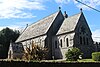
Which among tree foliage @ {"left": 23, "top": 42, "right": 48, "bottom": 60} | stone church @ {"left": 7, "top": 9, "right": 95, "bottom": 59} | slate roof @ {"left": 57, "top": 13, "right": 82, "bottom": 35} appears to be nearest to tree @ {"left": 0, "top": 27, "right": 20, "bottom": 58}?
stone church @ {"left": 7, "top": 9, "right": 95, "bottom": 59}

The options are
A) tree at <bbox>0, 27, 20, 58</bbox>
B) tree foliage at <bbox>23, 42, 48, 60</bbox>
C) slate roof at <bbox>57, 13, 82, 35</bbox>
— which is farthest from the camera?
tree at <bbox>0, 27, 20, 58</bbox>

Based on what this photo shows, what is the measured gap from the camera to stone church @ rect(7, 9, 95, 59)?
55.5 metres

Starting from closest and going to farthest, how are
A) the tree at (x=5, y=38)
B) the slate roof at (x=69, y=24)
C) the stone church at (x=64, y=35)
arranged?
the stone church at (x=64, y=35), the slate roof at (x=69, y=24), the tree at (x=5, y=38)

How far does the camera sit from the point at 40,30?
6625 cm

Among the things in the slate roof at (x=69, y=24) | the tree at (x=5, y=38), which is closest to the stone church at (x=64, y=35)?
the slate roof at (x=69, y=24)

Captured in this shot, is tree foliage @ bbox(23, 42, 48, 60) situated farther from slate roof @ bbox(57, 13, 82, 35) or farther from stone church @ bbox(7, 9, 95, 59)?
slate roof @ bbox(57, 13, 82, 35)

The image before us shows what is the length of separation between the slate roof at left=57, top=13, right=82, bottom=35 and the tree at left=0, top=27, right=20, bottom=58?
25.6 metres

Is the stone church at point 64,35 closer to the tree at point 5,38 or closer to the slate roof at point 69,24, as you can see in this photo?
the slate roof at point 69,24

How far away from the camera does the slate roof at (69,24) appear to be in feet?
184

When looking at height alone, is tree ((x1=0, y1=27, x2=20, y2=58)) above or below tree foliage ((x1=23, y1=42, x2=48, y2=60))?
above

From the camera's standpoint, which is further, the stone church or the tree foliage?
the stone church

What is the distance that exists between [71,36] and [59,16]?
11809 millimetres

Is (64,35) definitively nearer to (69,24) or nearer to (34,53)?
(69,24)

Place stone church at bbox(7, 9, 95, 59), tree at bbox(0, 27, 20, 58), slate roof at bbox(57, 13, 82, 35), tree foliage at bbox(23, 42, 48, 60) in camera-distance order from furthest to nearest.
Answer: tree at bbox(0, 27, 20, 58) → slate roof at bbox(57, 13, 82, 35) → stone church at bbox(7, 9, 95, 59) → tree foliage at bbox(23, 42, 48, 60)
